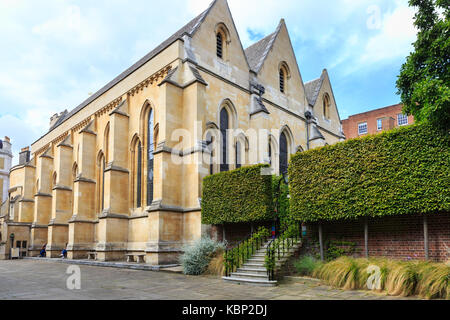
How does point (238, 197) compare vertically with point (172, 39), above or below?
below

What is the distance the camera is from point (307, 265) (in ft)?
39.7

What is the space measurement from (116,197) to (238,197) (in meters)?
9.51

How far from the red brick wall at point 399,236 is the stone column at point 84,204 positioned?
57.1 ft

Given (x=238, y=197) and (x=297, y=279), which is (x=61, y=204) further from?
(x=297, y=279)

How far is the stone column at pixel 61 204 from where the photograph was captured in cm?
2725

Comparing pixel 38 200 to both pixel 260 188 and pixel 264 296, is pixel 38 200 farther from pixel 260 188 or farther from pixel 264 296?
pixel 264 296

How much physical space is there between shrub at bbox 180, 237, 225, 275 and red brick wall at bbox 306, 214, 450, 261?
180 inches

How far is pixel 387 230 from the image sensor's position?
11.7 meters

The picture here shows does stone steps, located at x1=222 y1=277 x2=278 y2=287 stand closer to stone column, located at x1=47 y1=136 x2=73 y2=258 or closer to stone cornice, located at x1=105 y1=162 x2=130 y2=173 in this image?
stone cornice, located at x1=105 y1=162 x2=130 y2=173

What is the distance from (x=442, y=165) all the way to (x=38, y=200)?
1229 inches

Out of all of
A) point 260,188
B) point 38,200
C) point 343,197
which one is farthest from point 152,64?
point 38,200

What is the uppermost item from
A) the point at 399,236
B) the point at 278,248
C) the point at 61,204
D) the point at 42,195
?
the point at 42,195

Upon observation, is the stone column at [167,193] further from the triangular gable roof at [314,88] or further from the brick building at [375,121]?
the brick building at [375,121]

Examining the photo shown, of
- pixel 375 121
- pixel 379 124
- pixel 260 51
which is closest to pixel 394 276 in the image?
pixel 260 51
